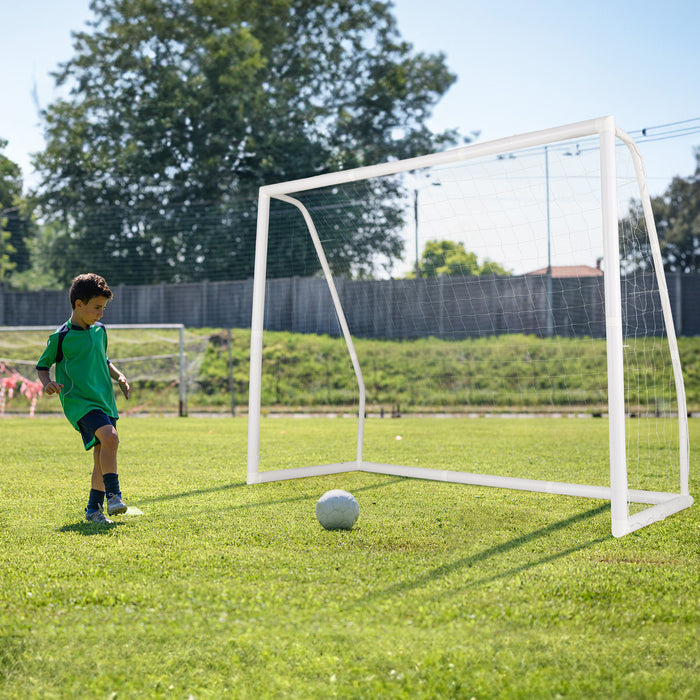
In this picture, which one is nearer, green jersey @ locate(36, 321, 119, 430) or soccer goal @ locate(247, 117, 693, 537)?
green jersey @ locate(36, 321, 119, 430)

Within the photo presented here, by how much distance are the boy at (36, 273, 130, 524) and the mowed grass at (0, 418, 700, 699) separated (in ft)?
1.13

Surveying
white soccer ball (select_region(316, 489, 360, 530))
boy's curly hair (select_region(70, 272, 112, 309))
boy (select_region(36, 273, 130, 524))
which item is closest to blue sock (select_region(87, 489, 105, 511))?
boy (select_region(36, 273, 130, 524))

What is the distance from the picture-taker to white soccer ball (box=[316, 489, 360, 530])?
4.60 metres

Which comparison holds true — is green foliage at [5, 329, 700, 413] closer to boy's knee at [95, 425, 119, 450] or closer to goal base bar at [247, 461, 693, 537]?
goal base bar at [247, 461, 693, 537]

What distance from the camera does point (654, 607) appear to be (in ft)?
10.5

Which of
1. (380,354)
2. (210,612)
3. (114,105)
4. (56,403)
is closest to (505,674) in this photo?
(210,612)

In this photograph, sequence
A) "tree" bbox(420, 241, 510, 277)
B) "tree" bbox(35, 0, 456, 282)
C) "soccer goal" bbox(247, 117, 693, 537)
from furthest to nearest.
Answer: "tree" bbox(35, 0, 456, 282) < "tree" bbox(420, 241, 510, 277) < "soccer goal" bbox(247, 117, 693, 537)

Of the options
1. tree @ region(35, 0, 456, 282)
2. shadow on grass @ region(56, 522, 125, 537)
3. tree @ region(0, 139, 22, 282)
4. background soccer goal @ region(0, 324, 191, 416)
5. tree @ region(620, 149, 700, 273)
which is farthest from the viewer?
tree @ region(620, 149, 700, 273)

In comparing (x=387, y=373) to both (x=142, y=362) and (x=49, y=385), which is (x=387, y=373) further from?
(x=49, y=385)

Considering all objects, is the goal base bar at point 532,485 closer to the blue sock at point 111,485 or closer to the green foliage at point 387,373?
the blue sock at point 111,485

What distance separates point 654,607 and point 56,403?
52.4 ft

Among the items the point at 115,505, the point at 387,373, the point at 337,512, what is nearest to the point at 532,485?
the point at 337,512

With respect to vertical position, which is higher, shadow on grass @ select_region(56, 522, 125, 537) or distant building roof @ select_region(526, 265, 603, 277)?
distant building roof @ select_region(526, 265, 603, 277)

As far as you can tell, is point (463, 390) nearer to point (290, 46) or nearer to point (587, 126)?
point (587, 126)
